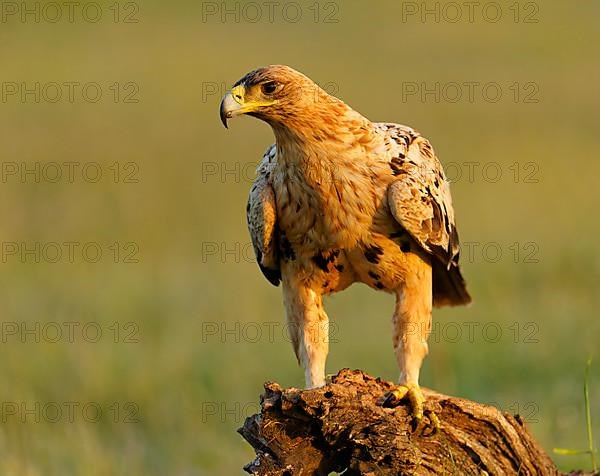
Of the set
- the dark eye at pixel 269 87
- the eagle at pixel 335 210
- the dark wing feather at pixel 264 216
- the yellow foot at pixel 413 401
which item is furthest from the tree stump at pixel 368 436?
the dark eye at pixel 269 87

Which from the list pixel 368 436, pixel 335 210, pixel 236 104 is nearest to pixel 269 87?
Answer: pixel 236 104

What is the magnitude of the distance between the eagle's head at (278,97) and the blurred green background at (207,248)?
258 cm

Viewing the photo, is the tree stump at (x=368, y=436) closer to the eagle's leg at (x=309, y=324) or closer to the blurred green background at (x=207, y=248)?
the eagle's leg at (x=309, y=324)

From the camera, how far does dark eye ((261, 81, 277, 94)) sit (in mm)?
5805

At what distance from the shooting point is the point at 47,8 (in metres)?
30.2

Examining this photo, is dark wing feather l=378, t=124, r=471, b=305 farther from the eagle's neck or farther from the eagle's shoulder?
the eagle's neck

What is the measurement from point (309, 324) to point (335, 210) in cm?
71

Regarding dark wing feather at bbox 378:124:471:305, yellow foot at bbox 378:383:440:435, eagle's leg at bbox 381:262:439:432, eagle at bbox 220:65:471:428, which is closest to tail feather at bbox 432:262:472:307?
dark wing feather at bbox 378:124:471:305

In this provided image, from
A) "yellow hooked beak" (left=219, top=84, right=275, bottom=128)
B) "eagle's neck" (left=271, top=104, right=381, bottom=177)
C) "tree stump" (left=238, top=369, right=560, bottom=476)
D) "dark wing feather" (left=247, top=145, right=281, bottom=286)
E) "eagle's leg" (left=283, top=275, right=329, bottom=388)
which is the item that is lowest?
"tree stump" (left=238, top=369, right=560, bottom=476)

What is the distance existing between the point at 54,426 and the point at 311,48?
722 inches

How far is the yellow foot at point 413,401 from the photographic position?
5.39 meters

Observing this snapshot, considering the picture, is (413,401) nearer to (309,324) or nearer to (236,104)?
(309,324)

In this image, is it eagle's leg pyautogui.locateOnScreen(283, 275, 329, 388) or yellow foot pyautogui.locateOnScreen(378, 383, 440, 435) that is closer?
yellow foot pyautogui.locateOnScreen(378, 383, 440, 435)

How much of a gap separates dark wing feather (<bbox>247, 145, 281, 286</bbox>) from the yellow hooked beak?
1.92ft
